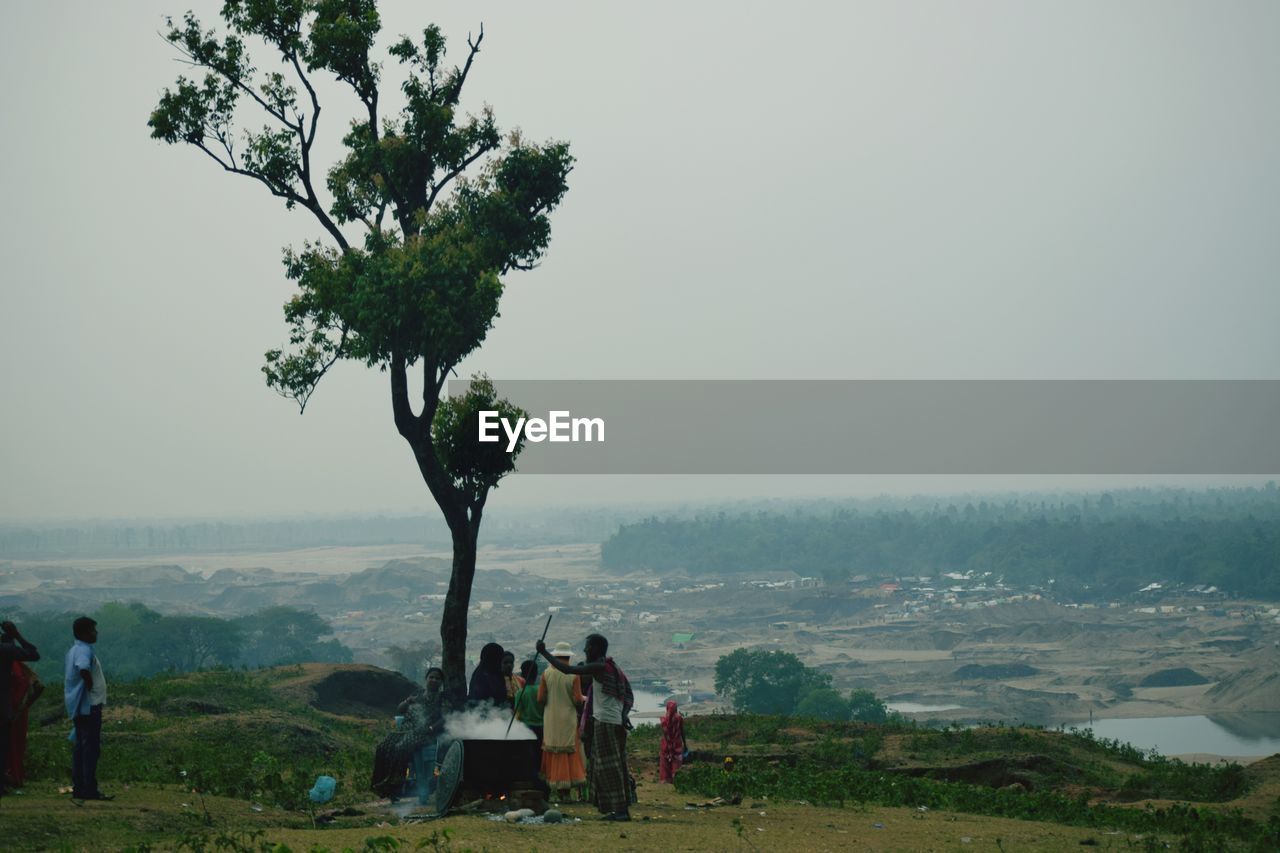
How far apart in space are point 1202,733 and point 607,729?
77396mm

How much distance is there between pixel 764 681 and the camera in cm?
7525

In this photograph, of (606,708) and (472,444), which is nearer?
Result: (606,708)

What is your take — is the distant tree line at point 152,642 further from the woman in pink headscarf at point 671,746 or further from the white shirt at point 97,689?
the white shirt at point 97,689

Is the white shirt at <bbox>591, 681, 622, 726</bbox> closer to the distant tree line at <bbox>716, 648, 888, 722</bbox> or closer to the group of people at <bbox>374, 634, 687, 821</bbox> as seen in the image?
the group of people at <bbox>374, 634, 687, 821</bbox>

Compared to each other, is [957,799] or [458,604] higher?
[458,604]

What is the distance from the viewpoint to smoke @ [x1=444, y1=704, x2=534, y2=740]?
43.8ft

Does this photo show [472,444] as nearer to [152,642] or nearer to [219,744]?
[219,744]

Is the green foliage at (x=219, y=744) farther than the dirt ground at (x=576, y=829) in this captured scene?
Yes

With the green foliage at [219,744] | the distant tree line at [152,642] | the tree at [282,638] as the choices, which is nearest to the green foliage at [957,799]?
the green foliage at [219,744]

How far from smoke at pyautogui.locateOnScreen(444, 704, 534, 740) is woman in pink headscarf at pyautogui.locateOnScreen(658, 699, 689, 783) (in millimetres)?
3669

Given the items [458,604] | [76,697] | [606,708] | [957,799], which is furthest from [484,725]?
[458,604]

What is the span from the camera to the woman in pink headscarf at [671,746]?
16797 millimetres

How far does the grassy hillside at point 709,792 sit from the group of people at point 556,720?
0.44m

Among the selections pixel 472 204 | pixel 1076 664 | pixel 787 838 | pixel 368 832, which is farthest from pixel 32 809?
pixel 1076 664
